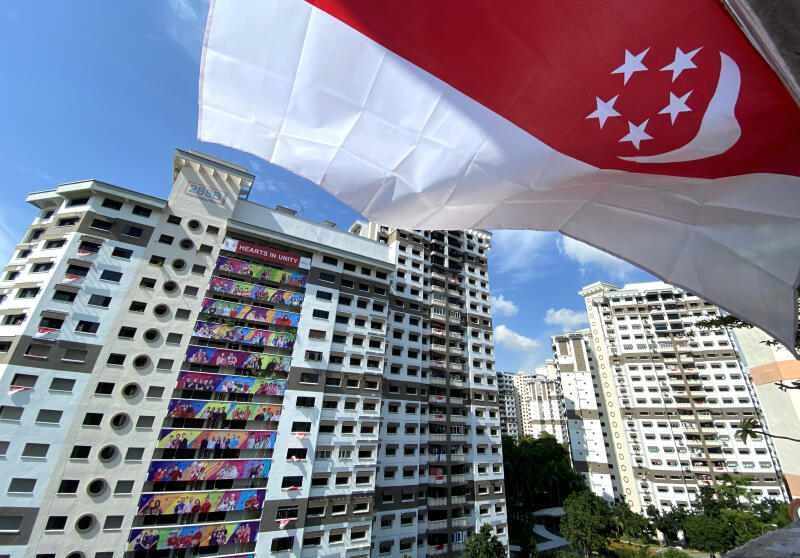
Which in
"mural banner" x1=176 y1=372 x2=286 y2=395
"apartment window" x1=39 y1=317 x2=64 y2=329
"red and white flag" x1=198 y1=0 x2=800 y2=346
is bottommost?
"mural banner" x1=176 y1=372 x2=286 y2=395

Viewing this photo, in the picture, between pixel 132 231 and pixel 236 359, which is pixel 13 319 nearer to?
pixel 132 231

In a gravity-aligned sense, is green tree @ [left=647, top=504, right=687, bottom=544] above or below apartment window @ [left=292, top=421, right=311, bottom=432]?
below

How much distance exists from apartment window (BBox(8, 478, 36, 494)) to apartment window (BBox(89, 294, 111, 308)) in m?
11.7

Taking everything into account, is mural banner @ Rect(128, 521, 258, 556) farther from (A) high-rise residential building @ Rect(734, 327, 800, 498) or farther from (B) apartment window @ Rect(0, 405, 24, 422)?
(A) high-rise residential building @ Rect(734, 327, 800, 498)

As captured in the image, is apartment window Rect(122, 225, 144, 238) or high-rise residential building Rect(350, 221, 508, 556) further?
high-rise residential building Rect(350, 221, 508, 556)

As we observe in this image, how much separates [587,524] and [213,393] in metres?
48.5

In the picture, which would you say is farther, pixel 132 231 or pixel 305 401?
pixel 305 401

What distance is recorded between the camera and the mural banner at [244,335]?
29.0 metres

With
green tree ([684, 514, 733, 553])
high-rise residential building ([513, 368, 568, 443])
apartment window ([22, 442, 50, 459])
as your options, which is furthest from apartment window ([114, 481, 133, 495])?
high-rise residential building ([513, 368, 568, 443])

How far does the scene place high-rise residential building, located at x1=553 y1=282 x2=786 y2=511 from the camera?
2078 inches

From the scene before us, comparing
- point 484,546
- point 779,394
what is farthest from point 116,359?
point 779,394

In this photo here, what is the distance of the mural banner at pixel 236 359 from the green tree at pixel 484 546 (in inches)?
965

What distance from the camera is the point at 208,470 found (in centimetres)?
2556

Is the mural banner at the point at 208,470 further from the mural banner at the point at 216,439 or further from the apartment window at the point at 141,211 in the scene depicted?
the apartment window at the point at 141,211
